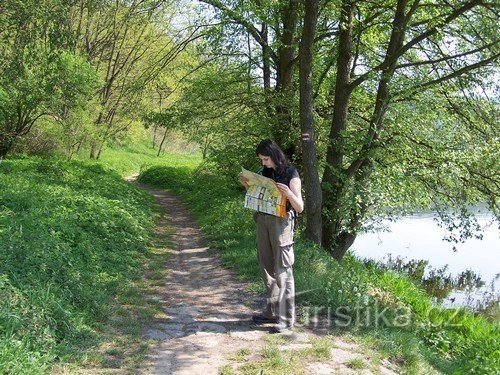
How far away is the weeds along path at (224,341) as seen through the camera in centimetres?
473

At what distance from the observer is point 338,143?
10.7 m

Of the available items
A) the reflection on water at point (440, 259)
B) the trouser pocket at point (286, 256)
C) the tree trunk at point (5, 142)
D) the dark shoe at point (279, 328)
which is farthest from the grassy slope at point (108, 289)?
the tree trunk at point (5, 142)

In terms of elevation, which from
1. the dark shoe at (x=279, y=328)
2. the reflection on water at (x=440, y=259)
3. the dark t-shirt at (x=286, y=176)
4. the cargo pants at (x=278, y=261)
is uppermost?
the dark t-shirt at (x=286, y=176)

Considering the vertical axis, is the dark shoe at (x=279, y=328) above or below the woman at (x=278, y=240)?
below

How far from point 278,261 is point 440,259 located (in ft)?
44.6

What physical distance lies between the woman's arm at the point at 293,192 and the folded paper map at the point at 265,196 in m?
0.11

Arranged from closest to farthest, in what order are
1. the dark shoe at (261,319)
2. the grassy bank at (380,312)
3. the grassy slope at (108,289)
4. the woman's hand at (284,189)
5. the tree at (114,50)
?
1. the grassy slope at (108,289)
2. the woman's hand at (284,189)
3. the dark shoe at (261,319)
4. the grassy bank at (380,312)
5. the tree at (114,50)

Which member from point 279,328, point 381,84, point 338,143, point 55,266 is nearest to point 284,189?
point 279,328

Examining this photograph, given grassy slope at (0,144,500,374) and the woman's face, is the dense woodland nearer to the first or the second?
grassy slope at (0,144,500,374)

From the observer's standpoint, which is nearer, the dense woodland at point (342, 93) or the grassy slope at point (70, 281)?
the grassy slope at point (70, 281)

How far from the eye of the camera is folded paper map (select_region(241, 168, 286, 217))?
5477 millimetres

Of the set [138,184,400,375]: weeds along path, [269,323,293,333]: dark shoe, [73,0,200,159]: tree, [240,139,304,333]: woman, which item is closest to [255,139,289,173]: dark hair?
[240,139,304,333]: woman

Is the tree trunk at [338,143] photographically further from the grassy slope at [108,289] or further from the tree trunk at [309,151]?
the grassy slope at [108,289]

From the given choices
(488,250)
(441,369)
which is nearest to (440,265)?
(488,250)
